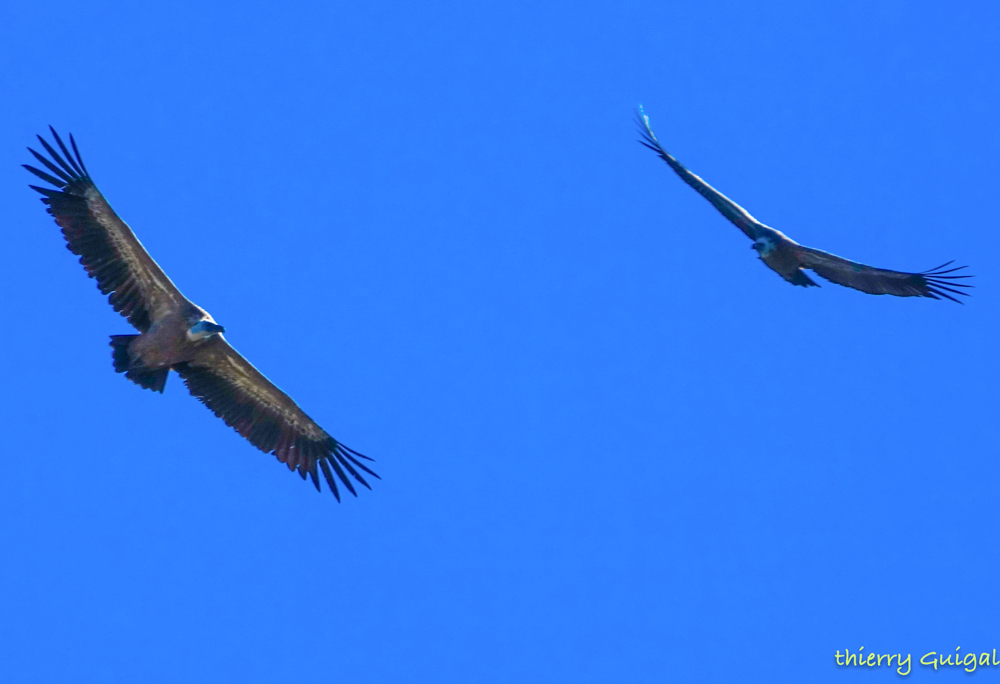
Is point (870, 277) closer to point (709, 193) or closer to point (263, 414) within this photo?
point (709, 193)

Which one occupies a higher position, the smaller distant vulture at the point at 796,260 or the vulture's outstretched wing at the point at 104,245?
the smaller distant vulture at the point at 796,260

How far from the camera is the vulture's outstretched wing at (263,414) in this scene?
2069 centimetres

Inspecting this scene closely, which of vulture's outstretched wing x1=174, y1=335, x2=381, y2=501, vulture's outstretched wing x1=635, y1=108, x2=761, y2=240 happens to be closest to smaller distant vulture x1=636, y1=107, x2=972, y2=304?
vulture's outstretched wing x1=635, y1=108, x2=761, y2=240

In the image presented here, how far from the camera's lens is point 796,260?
70.1ft

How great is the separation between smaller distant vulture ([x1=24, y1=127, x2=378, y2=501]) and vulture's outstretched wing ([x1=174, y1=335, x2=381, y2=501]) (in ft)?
0.05

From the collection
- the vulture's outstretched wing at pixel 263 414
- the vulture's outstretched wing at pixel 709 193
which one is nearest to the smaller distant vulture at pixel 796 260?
the vulture's outstretched wing at pixel 709 193

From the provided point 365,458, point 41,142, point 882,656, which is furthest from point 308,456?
point 882,656

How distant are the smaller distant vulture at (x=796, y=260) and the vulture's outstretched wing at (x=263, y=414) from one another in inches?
267

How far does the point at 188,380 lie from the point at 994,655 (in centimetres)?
1305

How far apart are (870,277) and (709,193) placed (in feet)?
9.38

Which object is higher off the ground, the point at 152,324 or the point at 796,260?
the point at 796,260

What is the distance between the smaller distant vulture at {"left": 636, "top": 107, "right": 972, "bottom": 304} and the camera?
2109 centimetres

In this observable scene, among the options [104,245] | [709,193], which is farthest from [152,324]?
[709,193]

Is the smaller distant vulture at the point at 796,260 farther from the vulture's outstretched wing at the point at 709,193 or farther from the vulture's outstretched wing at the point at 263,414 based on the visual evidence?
the vulture's outstretched wing at the point at 263,414
